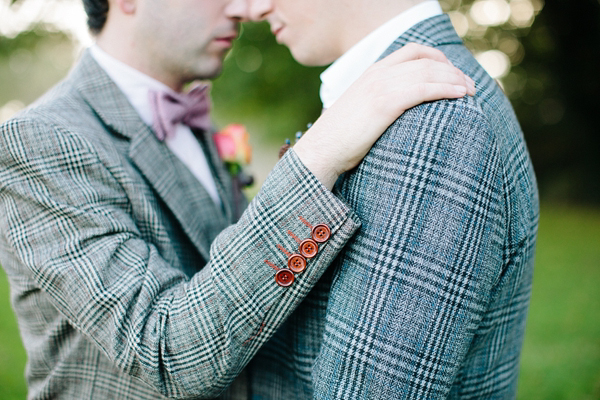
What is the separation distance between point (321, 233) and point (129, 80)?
55.6 inches

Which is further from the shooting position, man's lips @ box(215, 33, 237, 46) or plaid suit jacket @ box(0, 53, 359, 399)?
man's lips @ box(215, 33, 237, 46)

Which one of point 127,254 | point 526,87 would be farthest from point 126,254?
point 526,87

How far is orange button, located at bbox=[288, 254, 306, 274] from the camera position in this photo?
50.4 inches

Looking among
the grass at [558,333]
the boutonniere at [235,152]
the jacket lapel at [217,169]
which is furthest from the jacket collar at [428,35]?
the grass at [558,333]

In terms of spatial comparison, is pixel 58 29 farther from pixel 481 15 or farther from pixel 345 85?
pixel 481 15

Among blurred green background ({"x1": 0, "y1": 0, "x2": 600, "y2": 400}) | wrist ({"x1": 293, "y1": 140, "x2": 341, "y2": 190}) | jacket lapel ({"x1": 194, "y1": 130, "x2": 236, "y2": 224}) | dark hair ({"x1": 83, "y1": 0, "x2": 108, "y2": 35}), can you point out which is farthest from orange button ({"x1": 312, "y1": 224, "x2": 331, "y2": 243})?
blurred green background ({"x1": 0, "y1": 0, "x2": 600, "y2": 400})

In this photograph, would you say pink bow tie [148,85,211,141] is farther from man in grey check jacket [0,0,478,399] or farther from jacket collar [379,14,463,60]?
jacket collar [379,14,463,60]

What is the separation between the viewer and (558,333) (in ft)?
17.4

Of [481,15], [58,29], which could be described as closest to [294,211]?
[58,29]

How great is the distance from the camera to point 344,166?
4.17ft

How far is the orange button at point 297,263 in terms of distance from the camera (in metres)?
1.28

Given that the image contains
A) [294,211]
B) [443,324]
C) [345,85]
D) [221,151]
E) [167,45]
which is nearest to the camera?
[443,324]

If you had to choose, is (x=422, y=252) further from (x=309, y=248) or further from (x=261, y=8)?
(x=261, y=8)

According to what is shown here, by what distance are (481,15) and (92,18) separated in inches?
439
